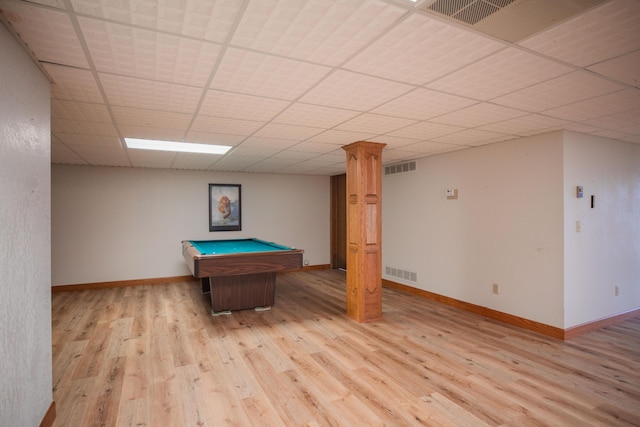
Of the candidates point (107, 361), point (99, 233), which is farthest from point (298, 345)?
point (99, 233)

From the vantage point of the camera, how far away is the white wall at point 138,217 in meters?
6.05

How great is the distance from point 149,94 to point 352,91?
154 cm

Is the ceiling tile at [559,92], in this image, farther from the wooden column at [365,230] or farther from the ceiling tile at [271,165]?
the ceiling tile at [271,165]

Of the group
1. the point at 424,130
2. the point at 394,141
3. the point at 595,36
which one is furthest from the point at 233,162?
the point at 595,36

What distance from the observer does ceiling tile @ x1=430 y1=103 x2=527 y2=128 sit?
9.36 ft

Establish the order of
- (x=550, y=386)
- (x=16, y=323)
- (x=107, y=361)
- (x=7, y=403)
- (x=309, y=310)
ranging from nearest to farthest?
1. (x=7, y=403)
2. (x=16, y=323)
3. (x=550, y=386)
4. (x=107, y=361)
5. (x=309, y=310)

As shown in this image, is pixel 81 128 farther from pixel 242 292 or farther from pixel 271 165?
pixel 271 165

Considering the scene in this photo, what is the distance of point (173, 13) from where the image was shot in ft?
4.87

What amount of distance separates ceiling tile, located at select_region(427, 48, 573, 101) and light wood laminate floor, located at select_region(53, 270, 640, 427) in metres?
2.29

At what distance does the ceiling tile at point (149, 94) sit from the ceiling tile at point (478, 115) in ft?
7.24

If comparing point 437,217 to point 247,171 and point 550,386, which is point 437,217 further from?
point 247,171

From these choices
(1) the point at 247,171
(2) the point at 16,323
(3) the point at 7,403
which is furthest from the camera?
(1) the point at 247,171

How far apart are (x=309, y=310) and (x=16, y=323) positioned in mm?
3541

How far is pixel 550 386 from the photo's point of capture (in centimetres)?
268
